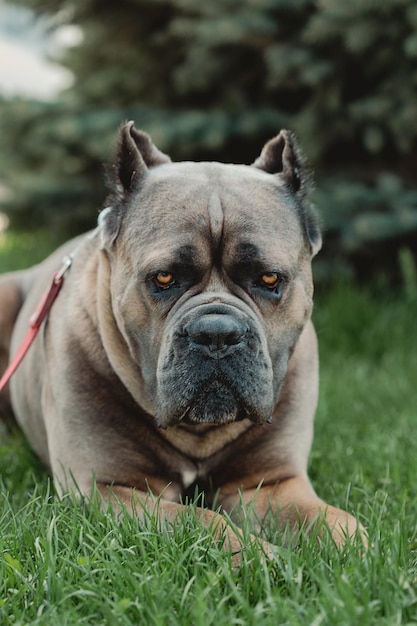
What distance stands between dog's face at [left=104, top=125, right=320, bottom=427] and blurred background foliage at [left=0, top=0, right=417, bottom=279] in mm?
2829

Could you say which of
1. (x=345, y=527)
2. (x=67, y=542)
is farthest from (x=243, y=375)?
(x=67, y=542)

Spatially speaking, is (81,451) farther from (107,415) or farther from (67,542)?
(67,542)

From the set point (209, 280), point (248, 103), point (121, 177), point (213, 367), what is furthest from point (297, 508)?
point (248, 103)

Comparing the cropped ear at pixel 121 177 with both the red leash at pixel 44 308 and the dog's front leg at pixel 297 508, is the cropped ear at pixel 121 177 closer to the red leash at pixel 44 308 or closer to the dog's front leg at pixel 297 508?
the red leash at pixel 44 308

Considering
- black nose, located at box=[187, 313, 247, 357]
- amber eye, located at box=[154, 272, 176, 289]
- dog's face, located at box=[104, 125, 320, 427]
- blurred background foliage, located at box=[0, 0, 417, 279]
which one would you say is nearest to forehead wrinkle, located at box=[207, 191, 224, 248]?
dog's face, located at box=[104, 125, 320, 427]

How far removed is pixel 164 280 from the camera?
2.93 meters

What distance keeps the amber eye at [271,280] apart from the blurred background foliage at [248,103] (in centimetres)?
295

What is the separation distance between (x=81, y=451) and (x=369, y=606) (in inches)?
55.4

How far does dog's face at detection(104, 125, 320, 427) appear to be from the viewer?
2.75m

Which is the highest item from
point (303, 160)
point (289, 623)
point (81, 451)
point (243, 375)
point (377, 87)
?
point (377, 87)

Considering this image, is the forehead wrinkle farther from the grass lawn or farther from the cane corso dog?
the grass lawn

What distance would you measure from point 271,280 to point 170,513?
843 millimetres

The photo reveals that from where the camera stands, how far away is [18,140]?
754 cm

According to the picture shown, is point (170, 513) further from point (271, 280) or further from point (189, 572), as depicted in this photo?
point (271, 280)
